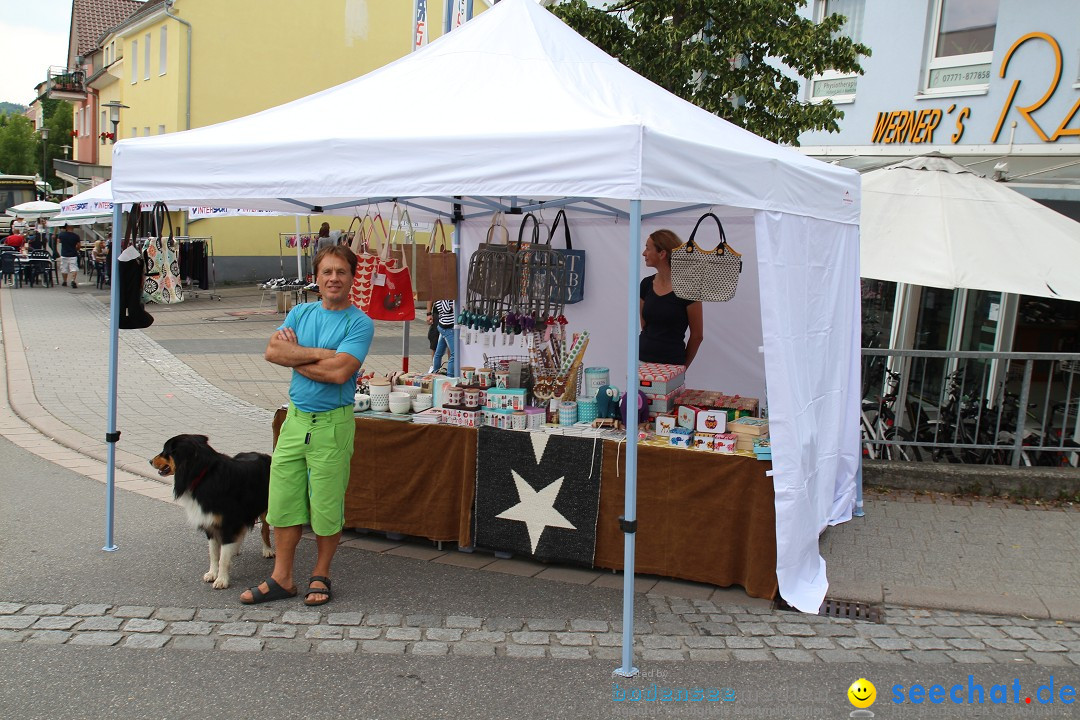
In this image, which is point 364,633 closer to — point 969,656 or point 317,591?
point 317,591

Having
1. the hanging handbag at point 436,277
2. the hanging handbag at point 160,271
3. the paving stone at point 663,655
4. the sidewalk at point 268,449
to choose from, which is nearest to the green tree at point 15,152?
the sidewalk at point 268,449

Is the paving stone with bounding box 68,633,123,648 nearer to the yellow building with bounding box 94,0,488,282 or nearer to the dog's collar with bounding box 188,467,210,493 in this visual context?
the dog's collar with bounding box 188,467,210,493

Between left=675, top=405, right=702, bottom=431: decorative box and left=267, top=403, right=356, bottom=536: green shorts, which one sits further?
left=675, top=405, right=702, bottom=431: decorative box

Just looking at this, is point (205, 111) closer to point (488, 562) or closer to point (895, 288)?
point (895, 288)

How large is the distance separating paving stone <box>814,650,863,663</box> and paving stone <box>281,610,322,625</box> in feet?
8.18

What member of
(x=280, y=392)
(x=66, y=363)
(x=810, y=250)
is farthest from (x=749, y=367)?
(x=66, y=363)

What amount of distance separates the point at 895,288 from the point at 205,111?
71.9ft

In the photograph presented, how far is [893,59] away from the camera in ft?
38.0

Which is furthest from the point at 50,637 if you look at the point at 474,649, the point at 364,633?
the point at 474,649

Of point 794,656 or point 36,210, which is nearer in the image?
point 794,656

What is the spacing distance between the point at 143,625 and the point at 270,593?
0.62 m

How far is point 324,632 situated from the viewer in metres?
4.32

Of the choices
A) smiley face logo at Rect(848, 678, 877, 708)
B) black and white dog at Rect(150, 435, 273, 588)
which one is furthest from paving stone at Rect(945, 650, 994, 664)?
black and white dog at Rect(150, 435, 273, 588)

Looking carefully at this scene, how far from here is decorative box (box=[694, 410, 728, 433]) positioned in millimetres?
4891
